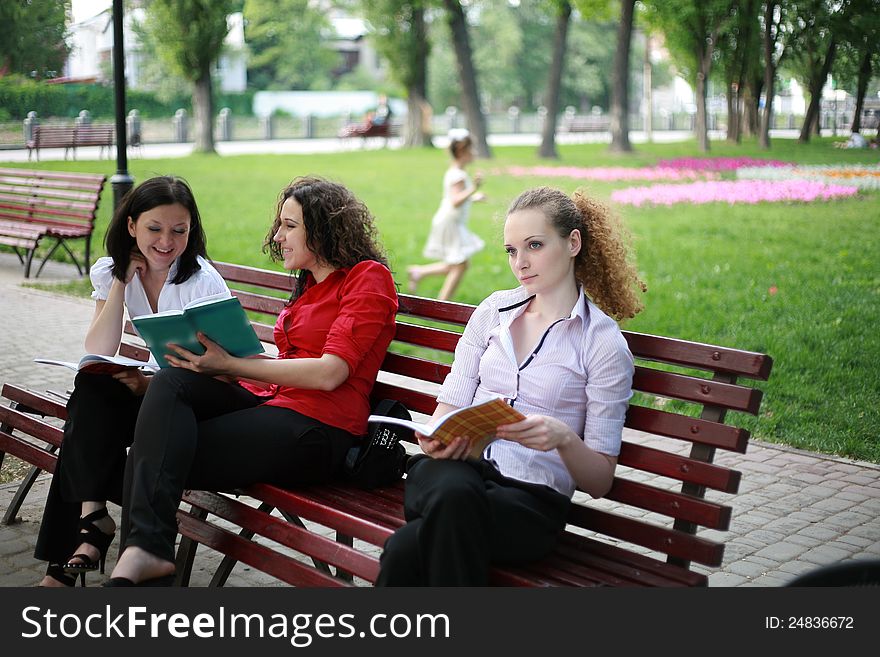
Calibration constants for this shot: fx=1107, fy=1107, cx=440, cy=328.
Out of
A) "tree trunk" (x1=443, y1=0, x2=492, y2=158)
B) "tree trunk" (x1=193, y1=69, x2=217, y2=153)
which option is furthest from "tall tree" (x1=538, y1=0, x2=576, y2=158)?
"tree trunk" (x1=193, y1=69, x2=217, y2=153)

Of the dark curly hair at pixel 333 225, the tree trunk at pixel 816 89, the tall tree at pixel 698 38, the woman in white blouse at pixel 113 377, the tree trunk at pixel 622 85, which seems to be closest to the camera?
the woman in white blouse at pixel 113 377

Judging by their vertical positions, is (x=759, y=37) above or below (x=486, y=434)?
above

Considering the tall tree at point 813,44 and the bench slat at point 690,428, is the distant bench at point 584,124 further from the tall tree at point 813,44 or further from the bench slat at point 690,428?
the bench slat at point 690,428

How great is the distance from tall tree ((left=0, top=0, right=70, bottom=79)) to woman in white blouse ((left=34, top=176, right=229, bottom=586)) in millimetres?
7442

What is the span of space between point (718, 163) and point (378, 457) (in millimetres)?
7675

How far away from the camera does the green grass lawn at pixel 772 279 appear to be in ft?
20.5

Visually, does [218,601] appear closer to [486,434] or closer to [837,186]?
[486,434]

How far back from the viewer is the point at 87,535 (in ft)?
12.0

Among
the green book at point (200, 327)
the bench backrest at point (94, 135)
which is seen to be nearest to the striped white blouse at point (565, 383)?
the green book at point (200, 327)

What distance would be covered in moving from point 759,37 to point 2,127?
8.83m

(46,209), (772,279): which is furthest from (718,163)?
(46,209)

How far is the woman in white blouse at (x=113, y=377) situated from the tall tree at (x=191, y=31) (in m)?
22.9

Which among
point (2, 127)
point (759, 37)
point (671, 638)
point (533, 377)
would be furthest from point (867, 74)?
point (2, 127)

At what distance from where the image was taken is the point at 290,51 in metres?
63.3
